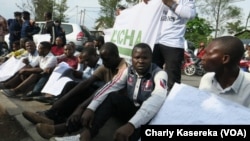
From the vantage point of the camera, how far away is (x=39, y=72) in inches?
227

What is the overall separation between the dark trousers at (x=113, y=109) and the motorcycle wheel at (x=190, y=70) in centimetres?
1060

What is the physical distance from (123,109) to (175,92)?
2.63 ft

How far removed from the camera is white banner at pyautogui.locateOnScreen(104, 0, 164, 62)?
12.9 ft

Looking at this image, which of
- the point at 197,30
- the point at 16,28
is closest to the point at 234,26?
the point at 197,30

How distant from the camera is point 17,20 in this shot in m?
10.0

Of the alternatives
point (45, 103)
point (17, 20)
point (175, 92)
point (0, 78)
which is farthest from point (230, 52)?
point (17, 20)

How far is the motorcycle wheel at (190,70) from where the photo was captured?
13458 mm

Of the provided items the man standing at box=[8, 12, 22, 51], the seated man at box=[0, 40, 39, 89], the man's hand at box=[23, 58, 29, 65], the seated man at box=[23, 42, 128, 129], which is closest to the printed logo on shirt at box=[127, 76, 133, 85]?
the seated man at box=[23, 42, 128, 129]

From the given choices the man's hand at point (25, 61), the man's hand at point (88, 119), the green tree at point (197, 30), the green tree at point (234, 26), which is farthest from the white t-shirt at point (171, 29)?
the green tree at point (234, 26)

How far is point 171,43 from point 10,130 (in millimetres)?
A: 1946

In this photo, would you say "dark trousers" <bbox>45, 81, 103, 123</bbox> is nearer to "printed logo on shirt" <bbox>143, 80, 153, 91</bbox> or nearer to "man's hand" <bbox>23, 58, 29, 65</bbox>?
"printed logo on shirt" <bbox>143, 80, 153, 91</bbox>

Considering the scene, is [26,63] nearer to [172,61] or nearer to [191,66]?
[172,61]

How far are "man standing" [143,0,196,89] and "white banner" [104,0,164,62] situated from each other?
71 millimetres

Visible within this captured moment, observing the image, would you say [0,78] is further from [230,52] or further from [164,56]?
[230,52]
